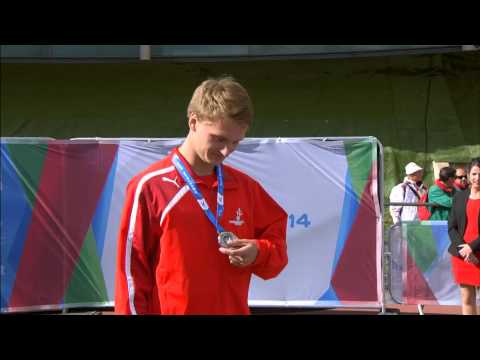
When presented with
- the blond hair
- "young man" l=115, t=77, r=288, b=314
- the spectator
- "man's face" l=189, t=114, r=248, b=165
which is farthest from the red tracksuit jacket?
the spectator

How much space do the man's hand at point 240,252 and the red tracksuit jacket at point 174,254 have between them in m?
0.06

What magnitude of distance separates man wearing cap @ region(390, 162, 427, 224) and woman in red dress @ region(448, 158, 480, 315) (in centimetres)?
215

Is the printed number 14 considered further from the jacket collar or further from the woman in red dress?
the jacket collar

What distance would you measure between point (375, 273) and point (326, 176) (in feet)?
3.77

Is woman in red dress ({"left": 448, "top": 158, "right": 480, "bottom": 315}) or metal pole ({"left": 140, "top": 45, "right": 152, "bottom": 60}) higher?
metal pole ({"left": 140, "top": 45, "right": 152, "bottom": 60})

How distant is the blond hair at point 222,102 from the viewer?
2805mm

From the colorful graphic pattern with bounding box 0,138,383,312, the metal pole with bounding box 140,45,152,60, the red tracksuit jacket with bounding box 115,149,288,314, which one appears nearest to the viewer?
the red tracksuit jacket with bounding box 115,149,288,314

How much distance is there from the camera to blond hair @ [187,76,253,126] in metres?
2.80

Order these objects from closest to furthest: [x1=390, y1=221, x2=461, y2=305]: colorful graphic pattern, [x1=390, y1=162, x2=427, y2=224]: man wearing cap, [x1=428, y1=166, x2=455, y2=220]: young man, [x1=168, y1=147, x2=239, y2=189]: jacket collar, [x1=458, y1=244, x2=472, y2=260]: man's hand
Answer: [x1=168, y1=147, x2=239, y2=189]: jacket collar < [x1=458, y1=244, x2=472, y2=260]: man's hand < [x1=390, y1=221, x2=461, y2=305]: colorful graphic pattern < [x1=428, y1=166, x2=455, y2=220]: young man < [x1=390, y1=162, x2=427, y2=224]: man wearing cap

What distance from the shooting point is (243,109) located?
284 cm

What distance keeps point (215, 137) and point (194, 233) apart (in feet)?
1.20

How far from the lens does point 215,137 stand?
282cm

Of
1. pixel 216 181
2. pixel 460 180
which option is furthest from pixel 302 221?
pixel 216 181
